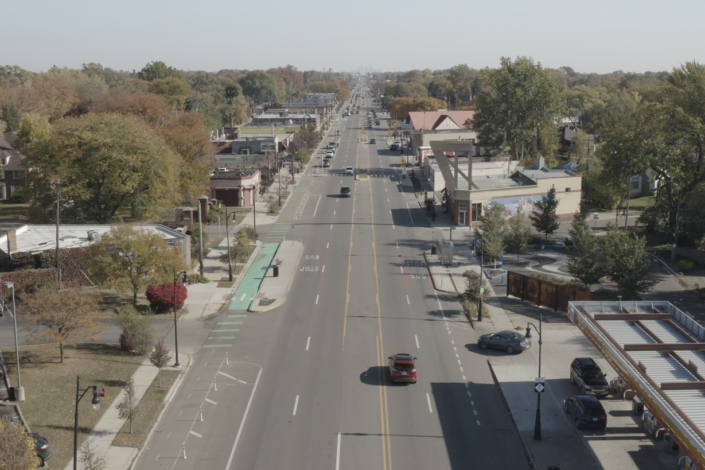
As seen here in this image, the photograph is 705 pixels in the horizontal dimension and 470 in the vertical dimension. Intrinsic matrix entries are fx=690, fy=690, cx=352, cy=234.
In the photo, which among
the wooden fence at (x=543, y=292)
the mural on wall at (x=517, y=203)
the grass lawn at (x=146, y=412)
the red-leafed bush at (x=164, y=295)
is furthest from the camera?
the mural on wall at (x=517, y=203)

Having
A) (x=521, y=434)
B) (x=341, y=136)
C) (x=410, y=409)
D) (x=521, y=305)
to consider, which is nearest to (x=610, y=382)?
(x=521, y=434)

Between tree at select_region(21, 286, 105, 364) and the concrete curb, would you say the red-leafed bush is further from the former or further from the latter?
tree at select_region(21, 286, 105, 364)

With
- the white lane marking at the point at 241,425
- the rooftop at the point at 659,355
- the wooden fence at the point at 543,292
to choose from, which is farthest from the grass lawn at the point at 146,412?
the wooden fence at the point at 543,292

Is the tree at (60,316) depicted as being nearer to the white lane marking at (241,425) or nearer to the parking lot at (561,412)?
the white lane marking at (241,425)

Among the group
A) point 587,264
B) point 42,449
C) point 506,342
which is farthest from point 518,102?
point 42,449

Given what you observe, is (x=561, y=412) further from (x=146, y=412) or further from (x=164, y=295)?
(x=164, y=295)

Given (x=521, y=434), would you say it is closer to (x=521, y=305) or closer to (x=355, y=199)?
(x=521, y=305)
